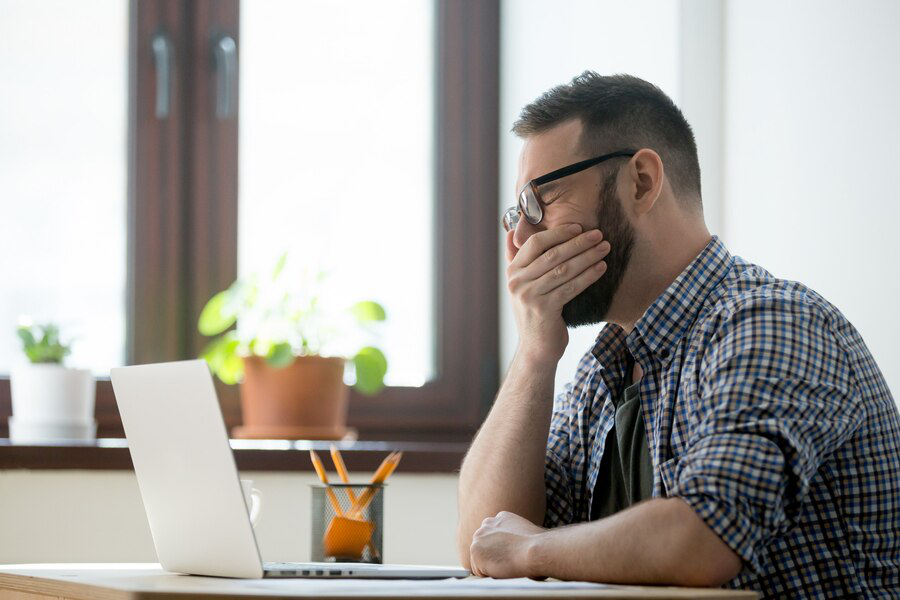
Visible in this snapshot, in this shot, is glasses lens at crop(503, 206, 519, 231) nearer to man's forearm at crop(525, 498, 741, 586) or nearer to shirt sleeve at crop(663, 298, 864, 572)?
shirt sleeve at crop(663, 298, 864, 572)

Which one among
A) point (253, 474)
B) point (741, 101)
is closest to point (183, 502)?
point (253, 474)

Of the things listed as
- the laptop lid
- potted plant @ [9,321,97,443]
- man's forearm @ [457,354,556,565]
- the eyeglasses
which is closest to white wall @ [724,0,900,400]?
the eyeglasses

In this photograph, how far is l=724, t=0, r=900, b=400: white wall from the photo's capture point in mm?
1718

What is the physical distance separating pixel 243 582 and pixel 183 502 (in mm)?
164

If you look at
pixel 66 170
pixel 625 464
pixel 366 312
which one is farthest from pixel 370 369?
pixel 625 464

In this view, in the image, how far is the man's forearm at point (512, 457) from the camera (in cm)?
158

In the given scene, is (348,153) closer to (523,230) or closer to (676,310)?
(523,230)

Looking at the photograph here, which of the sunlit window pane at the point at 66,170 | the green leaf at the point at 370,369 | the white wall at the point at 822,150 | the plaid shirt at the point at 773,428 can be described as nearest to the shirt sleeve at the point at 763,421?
the plaid shirt at the point at 773,428

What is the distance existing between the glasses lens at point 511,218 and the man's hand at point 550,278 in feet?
0.26

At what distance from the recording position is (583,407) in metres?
1.69

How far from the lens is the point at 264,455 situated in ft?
7.42

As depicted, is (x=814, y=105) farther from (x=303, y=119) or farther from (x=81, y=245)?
(x=81, y=245)

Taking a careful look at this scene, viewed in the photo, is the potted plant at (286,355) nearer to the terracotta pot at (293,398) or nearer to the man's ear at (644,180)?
the terracotta pot at (293,398)

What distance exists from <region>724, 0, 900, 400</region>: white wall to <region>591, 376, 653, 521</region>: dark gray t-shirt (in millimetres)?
437
